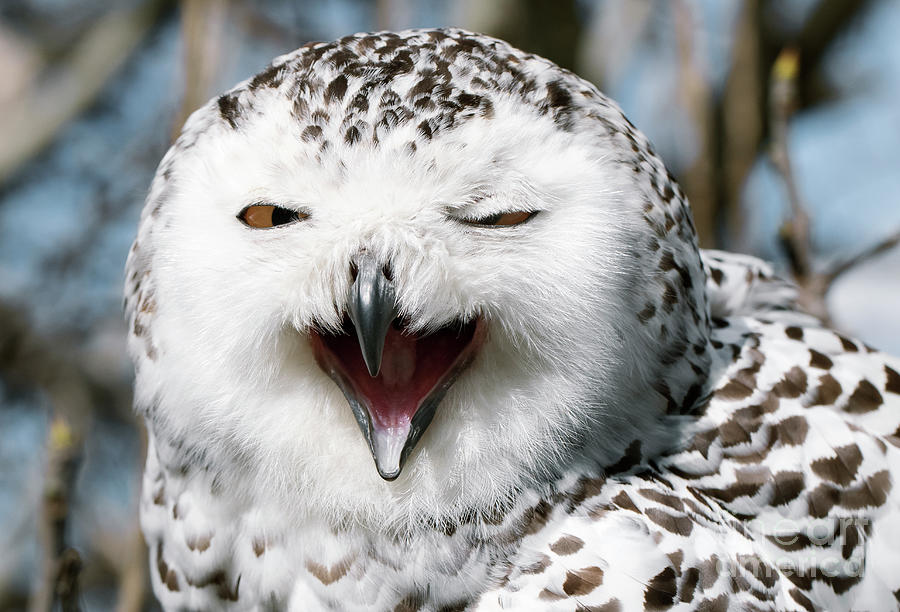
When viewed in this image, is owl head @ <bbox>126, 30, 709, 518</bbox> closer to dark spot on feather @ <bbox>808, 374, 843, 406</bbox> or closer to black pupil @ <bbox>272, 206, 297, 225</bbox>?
black pupil @ <bbox>272, 206, 297, 225</bbox>

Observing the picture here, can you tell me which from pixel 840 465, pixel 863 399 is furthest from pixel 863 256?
pixel 840 465

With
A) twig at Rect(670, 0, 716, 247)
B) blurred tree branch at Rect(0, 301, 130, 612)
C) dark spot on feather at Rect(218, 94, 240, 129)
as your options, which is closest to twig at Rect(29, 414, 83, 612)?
dark spot on feather at Rect(218, 94, 240, 129)

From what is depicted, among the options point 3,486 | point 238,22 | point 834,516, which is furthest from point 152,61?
point 834,516

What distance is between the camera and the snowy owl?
4.12 ft

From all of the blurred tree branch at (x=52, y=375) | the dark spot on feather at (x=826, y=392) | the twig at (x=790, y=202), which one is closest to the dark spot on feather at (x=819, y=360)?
the dark spot on feather at (x=826, y=392)

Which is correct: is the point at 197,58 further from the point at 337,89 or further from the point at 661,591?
the point at 661,591

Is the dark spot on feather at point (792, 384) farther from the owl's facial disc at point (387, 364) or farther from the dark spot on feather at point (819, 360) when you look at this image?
the owl's facial disc at point (387, 364)

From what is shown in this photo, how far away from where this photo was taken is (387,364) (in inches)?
52.8

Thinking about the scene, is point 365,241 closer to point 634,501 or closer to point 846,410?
point 634,501

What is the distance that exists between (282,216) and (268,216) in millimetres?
21

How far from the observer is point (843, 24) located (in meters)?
4.53

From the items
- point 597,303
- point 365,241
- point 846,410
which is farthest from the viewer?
point 846,410

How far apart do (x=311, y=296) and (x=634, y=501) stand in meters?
0.60

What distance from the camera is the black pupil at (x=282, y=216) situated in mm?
1281
